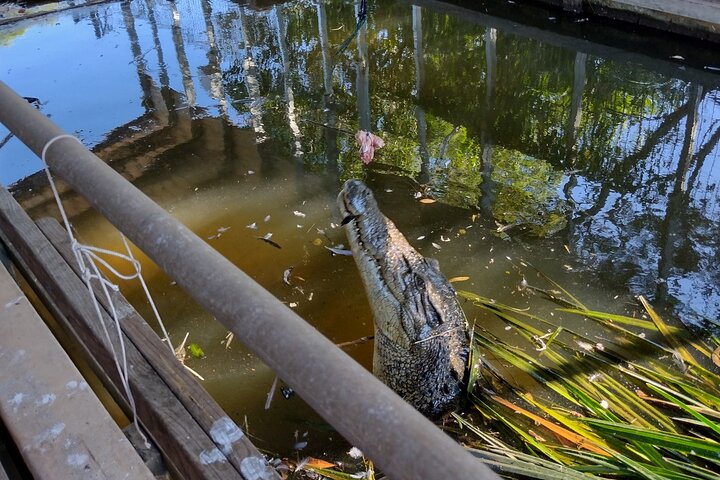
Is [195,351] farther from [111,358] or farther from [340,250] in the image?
[111,358]

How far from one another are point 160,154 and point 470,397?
11.7 feet

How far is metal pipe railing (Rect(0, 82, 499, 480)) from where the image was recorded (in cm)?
68

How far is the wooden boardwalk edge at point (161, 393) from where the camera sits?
52.7 inches

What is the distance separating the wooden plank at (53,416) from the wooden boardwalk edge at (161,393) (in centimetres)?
9

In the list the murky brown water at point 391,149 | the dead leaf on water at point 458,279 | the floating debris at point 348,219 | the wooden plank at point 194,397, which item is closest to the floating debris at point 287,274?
the murky brown water at point 391,149

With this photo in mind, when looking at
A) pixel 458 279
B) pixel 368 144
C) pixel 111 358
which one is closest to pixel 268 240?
pixel 458 279

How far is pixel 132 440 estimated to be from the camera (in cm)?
152

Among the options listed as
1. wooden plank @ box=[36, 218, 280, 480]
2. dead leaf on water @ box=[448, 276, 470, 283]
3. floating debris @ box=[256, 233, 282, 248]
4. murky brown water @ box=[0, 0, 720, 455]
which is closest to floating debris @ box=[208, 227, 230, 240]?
murky brown water @ box=[0, 0, 720, 455]

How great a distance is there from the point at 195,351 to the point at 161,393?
187cm

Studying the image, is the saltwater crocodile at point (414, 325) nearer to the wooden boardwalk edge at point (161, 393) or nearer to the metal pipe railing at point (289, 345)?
the wooden boardwalk edge at point (161, 393)

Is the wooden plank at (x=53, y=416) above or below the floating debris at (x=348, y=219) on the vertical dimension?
above

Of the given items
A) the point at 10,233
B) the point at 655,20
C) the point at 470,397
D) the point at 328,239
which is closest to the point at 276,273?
the point at 328,239

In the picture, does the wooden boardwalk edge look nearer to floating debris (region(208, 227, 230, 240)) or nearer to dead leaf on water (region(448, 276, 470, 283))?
floating debris (region(208, 227, 230, 240))

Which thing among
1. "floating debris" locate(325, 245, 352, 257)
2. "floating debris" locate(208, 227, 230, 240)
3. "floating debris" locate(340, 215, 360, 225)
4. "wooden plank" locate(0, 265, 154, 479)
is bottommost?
"floating debris" locate(325, 245, 352, 257)
